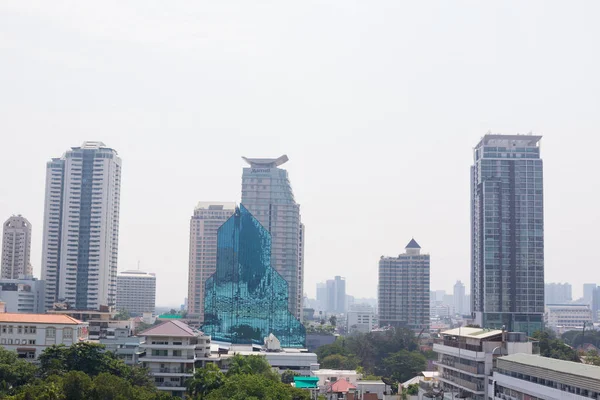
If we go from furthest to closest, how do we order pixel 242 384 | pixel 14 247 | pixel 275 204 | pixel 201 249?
pixel 201 249 → pixel 14 247 → pixel 275 204 → pixel 242 384

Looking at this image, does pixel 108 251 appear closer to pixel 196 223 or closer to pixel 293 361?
pixel 196 223

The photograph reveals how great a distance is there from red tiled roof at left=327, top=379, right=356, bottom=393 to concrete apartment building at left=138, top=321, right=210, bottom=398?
1430cm

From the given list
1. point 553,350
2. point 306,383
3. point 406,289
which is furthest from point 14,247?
point 553,350

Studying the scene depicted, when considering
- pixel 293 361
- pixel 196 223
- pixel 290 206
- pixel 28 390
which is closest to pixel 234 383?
pixel 28 390

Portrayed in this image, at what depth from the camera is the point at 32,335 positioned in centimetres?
6781

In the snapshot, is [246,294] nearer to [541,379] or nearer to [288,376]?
[288,376]

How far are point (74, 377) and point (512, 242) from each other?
2881 inches

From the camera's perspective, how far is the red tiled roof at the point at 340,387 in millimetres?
71250

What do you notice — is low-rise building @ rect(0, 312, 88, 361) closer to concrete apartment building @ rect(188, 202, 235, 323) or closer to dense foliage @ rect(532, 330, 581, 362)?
dense foliage @ rect(532, 330, 581, 362)

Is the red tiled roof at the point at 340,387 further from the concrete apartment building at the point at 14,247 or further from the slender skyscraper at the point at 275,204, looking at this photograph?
the concrete apartment building at the point at 14,247

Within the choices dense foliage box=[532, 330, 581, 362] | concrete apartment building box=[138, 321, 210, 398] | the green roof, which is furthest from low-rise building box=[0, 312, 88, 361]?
dense foliage box=[532, 330, 581, 362]

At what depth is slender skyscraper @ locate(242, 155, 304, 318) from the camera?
426 ft

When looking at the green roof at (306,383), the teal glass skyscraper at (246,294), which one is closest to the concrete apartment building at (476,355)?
the green roof at (306,383)

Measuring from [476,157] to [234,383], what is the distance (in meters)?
71.3
